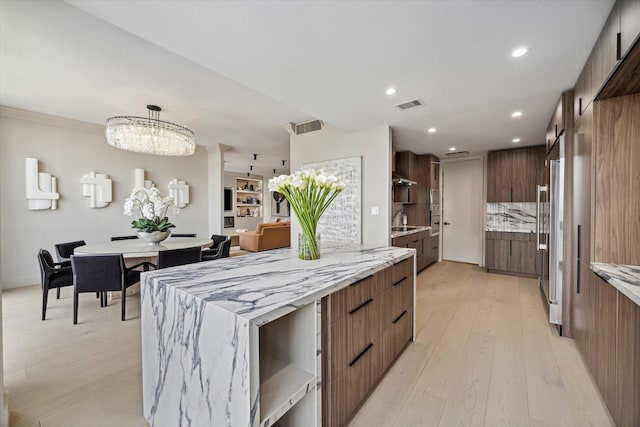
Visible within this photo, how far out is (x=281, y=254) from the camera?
2141 millimetres

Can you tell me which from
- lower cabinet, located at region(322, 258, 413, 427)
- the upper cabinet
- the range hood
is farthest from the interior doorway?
lower cabinet, located at region(322, 258, 413, 427)

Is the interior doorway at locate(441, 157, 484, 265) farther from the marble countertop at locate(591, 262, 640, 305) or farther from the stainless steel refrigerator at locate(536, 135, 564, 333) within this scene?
the marble countertop at locate(591, 262, 640, 305)

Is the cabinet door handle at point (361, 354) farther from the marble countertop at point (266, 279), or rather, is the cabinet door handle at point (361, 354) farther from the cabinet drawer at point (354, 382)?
the marble countertop at point (266, 279)

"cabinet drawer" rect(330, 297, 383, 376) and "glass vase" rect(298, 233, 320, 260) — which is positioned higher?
"glass vase" rect(298, 233, 320, 260)

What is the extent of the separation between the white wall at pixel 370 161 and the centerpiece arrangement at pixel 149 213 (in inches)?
96.5

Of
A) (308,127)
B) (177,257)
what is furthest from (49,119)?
(308,127)

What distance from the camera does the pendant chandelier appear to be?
327 cm

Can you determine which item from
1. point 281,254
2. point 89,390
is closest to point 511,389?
point 281,254

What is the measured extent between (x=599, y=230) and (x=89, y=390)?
144 inches

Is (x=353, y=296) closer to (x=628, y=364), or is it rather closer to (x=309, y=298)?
(x=309, y=298)

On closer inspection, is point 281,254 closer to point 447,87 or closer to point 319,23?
point 319,23

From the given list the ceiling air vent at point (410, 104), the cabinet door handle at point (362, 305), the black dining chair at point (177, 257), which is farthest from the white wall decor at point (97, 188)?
the cabinet door handle at point (362, 305)

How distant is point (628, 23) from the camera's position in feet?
4.31

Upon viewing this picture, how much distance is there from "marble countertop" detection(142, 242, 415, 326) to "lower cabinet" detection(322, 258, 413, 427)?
9cm
